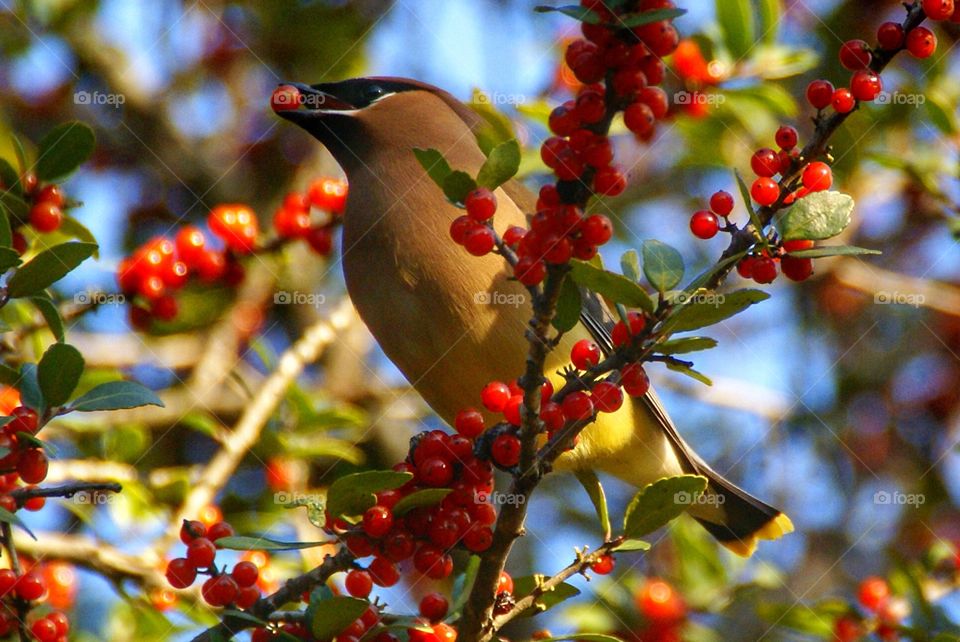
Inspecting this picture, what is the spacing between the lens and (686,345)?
217cm

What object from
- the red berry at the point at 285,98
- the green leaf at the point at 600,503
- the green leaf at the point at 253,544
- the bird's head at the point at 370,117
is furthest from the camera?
the bird's head at the point at 370,117

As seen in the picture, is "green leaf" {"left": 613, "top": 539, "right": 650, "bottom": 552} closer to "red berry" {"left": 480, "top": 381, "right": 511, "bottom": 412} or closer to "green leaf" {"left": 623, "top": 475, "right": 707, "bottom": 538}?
"green leaf" {"left": 623, "top": 475, "right": 707, "bottom": 538}

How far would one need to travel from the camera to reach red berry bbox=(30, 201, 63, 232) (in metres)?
2.91

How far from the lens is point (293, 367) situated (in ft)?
13.1

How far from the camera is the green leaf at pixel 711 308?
2080mm

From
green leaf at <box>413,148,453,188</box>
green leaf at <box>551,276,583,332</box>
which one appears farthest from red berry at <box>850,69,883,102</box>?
green leaf at <box>413,148,453,188</box>

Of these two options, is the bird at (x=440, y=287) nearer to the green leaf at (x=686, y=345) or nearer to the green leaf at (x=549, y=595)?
the green leaf at (x=549, y=595)

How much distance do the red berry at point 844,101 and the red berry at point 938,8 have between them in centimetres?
20

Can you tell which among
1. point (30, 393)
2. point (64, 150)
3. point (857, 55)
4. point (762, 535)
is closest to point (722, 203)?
point (857, 55)

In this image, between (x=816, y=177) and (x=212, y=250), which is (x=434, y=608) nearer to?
(x=816, y=177)

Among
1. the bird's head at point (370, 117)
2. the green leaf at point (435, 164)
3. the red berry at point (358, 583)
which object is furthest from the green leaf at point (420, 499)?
the bird's head at point (370, 117)

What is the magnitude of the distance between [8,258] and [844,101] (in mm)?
1657

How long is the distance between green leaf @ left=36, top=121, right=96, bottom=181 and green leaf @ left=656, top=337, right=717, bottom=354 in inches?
60.4

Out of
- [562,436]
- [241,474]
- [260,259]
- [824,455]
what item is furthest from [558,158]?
[824,455]
